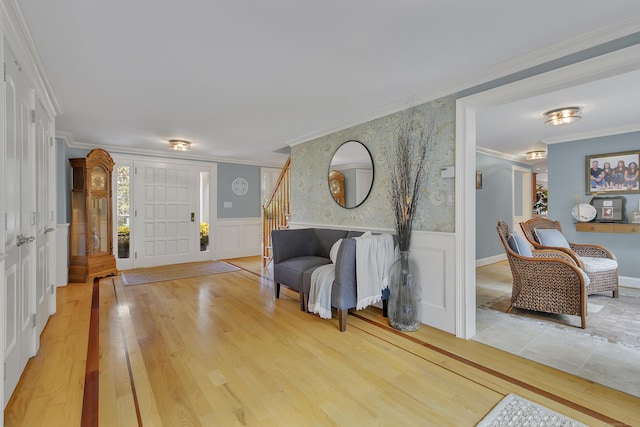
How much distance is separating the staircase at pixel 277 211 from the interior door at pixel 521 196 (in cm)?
506

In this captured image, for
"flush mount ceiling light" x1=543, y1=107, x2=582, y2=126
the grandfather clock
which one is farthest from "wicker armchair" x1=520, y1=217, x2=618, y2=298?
the grandfather clock

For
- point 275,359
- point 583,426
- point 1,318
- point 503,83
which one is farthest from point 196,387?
point 503,83

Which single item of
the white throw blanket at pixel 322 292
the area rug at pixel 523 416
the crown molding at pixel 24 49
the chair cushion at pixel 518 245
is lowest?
the area rug at pixel 523 416

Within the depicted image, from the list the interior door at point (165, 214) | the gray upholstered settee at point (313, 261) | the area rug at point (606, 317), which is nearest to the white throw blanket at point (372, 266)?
the gray upholstered settee at point (313, 261)

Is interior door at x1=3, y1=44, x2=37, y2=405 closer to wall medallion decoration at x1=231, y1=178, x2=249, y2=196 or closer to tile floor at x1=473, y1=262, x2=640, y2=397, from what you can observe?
tile floor at x1=473, y1=262, x2=640, y2=397

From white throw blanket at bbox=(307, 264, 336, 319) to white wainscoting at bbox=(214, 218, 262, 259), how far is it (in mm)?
4030

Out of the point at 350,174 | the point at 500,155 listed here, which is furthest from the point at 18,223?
the point at 500,155

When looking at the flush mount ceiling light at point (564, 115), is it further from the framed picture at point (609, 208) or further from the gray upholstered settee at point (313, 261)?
the gray upholstered settee at point (313, 261)

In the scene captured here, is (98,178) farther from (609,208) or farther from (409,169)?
(609,208)

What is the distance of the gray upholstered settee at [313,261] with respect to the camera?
2.72 m

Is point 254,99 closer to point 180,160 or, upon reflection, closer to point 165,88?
point 165,88

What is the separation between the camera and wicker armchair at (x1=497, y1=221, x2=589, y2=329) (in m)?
2.77

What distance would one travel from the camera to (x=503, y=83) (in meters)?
2.34

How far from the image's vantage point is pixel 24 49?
1957mm
